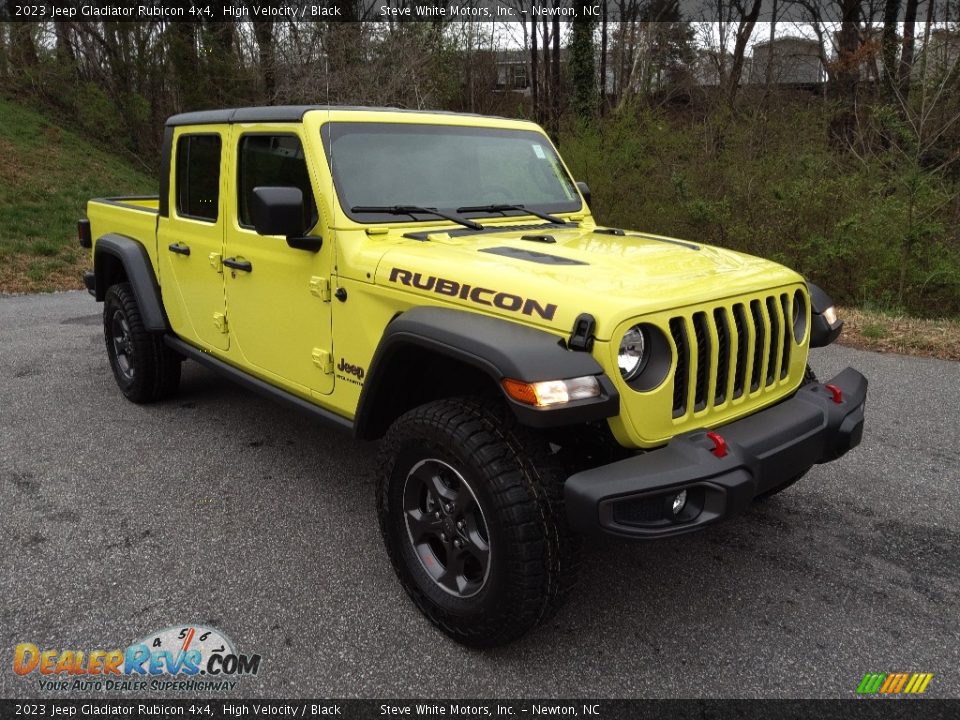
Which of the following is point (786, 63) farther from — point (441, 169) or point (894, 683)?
point (894, 683)

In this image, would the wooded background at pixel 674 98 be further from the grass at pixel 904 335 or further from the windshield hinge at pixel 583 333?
the windshield hinge at pixel 583 333

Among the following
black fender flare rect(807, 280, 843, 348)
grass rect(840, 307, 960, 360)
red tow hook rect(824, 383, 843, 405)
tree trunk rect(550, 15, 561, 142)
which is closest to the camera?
red tow hook rect(824, 383, 843, 405)

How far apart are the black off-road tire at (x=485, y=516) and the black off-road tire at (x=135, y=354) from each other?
274cm

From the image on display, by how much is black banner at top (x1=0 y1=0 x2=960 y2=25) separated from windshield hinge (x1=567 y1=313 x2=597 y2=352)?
44.5ft

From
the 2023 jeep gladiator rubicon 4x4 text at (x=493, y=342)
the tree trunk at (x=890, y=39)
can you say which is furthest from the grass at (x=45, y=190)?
the tree trunk at (x=890, y=39)

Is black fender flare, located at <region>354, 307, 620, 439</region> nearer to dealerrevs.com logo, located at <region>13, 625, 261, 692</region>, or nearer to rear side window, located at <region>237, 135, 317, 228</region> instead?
rear side window, located at <region>237, 135, 317, 228</region>

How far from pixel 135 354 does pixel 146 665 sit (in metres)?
2.77

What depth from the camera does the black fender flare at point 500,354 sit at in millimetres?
2221

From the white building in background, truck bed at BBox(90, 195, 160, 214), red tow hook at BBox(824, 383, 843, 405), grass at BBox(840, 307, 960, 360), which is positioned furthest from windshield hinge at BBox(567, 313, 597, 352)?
the white building in background

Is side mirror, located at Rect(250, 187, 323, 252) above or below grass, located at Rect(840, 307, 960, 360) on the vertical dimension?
above

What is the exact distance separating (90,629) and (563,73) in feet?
66.0

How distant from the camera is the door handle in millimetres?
3635

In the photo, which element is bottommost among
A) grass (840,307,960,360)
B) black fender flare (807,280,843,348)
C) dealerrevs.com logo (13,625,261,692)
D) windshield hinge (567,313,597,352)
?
dealerrevs.com logo (13,625,261,692)

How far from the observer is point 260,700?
7.80 ft
